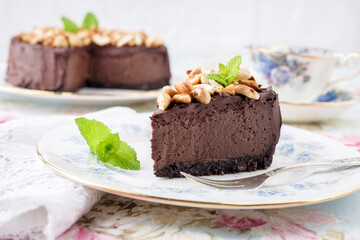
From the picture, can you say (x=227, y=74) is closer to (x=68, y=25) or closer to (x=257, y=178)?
(x=257, y=178)

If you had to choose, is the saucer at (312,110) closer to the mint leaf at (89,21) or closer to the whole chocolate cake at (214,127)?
the whole chocolate cake at (214,127)

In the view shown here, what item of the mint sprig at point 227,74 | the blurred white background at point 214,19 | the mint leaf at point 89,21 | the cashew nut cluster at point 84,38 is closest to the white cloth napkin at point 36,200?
the mint sprig at point 227,74

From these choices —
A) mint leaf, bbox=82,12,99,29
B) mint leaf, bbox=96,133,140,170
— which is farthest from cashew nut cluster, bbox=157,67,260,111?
mint leaf, bbox=82,12,99,29

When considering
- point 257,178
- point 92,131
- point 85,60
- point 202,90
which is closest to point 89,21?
point 85,60

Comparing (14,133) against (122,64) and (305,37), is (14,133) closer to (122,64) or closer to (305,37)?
(122,64)

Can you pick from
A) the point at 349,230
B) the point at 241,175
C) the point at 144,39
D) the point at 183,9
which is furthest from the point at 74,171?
the point at 183,9

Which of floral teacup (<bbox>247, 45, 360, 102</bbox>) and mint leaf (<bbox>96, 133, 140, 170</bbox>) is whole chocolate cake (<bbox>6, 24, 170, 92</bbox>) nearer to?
floral teacup (<bbox>247, 45, 360, 102</bbox>)
